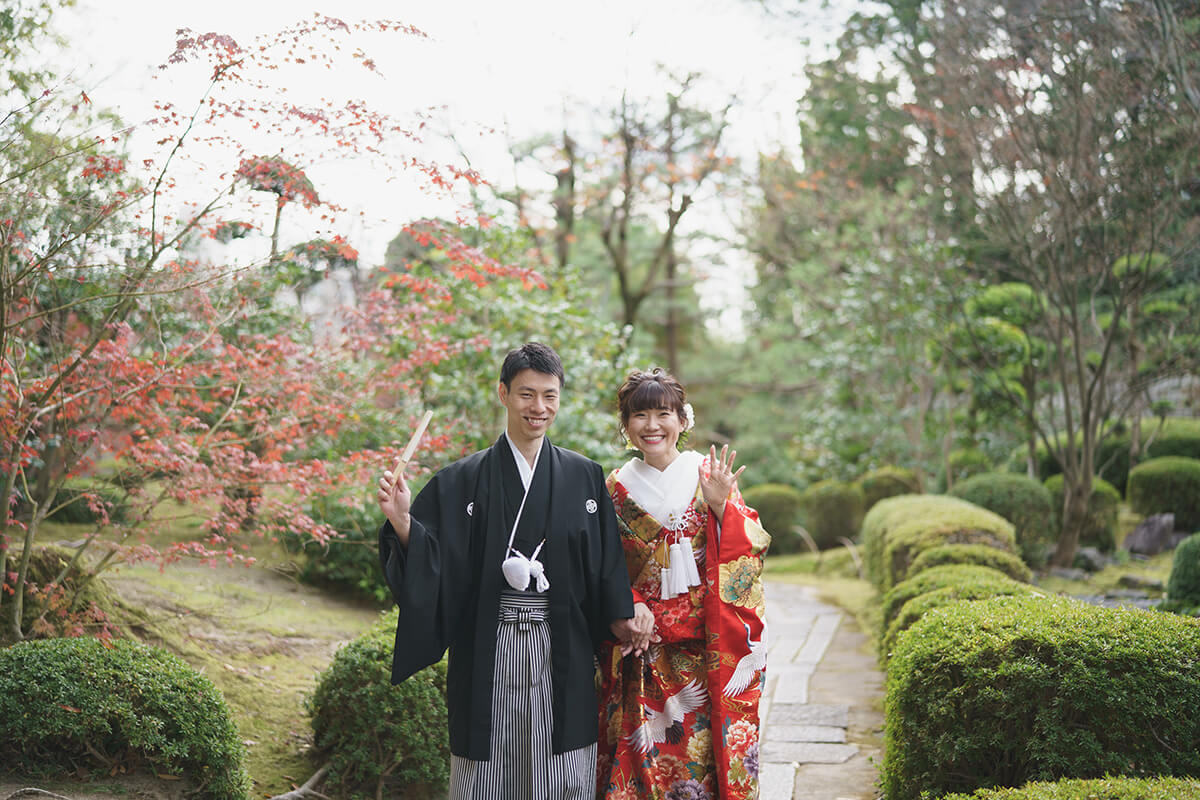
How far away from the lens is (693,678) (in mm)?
3225

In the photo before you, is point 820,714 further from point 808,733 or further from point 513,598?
point 513,598

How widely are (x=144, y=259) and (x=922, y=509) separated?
252 inches

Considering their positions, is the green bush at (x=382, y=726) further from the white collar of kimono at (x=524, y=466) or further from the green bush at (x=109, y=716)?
the white collar of kimono at (x=524, y=466)

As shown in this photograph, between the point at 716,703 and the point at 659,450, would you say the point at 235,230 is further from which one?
the point at 716,703

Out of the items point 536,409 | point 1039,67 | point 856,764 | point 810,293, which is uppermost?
point 1039,67

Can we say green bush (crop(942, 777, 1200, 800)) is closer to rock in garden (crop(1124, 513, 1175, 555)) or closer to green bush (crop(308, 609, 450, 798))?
green bush (crop(308, 609, 450, 798))

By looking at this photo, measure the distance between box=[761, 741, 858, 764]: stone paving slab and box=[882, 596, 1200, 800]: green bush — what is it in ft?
3.31

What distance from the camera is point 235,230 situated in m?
4.61

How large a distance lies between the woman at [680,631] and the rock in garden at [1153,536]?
28.5 feet

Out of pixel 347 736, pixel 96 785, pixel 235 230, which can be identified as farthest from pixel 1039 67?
pixel 96 785

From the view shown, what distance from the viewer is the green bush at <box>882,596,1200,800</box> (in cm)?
304

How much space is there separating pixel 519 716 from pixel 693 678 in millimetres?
619

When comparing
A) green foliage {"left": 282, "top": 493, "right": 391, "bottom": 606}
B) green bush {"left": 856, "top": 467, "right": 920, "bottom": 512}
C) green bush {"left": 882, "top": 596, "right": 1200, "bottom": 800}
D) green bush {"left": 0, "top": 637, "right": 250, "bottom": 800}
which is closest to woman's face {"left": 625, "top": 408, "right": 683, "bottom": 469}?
green bush {"left": 882, "top": 596, "right": 1200, "bottom": 800}

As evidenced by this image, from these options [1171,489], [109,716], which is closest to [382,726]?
[109,716]
